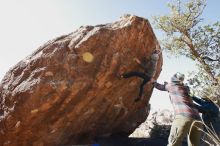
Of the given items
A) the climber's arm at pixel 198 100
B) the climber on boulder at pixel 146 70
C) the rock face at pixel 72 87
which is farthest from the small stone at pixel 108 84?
the climber's arm at pixel 198 100

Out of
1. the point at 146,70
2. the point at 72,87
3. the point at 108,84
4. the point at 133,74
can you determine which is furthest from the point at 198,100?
the point at 72,87

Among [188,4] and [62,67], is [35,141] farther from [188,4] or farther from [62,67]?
[188,4]

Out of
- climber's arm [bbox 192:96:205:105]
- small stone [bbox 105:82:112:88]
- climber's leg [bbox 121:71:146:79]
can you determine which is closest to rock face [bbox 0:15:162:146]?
small stone [bbox 105:82:112:88]

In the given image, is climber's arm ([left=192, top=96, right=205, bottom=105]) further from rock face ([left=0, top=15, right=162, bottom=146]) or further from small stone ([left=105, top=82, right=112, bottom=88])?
small stone ([left=105, top=82, right=112, bottom=88])

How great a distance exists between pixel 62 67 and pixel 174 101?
3.61 metres

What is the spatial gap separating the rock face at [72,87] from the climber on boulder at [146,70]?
0.63 ft

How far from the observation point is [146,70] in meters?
10.2

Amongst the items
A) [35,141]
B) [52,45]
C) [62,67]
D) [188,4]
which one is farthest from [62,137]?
[188,4]

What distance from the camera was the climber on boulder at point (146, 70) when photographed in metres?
9.80

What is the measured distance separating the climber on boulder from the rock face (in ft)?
0.63

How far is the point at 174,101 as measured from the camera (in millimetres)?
7461

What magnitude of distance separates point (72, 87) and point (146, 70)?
2803 millimetres

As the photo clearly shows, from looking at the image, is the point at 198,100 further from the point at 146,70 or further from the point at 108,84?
the point at 108,84

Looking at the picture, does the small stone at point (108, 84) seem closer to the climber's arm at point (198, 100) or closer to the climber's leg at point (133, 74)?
the climber's leg at point (133, 74)
